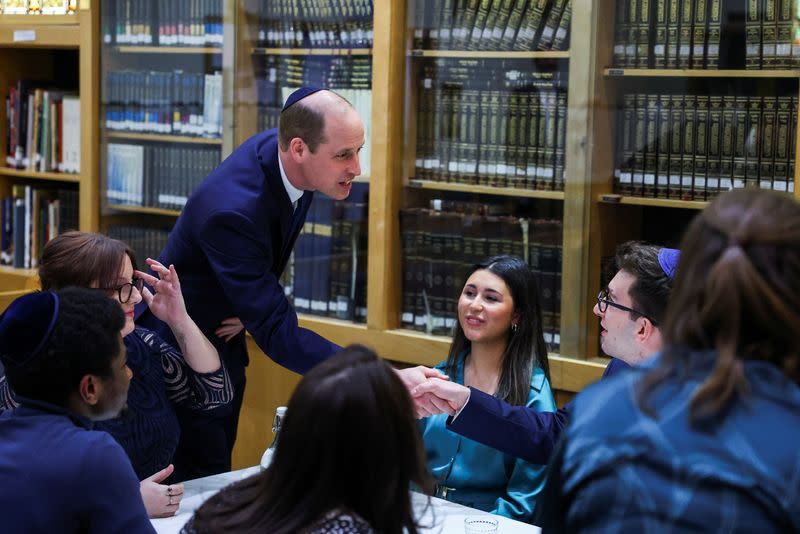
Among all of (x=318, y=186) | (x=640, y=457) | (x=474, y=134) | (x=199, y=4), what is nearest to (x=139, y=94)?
(x=199, y=4)

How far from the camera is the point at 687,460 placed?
1.06 metres

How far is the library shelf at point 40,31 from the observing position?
494cm

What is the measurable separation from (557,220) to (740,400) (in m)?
2.78

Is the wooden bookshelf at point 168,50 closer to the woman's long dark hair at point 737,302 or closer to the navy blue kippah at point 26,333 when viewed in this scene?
the navy blue kippah at point 26,333

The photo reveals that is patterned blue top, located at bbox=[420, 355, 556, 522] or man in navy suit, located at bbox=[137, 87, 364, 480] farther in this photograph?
man in navy suit, located at bbox=[137, 87, 364, 480]

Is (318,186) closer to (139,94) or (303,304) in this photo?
(303,304)

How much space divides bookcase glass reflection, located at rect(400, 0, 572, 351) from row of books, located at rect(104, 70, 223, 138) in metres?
1.00

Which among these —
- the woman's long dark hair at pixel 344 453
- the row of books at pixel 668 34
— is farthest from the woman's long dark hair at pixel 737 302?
the row of books at pixel 668 34

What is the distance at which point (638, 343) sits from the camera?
8.21 ft

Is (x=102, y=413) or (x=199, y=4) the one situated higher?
(x=199, y=4)

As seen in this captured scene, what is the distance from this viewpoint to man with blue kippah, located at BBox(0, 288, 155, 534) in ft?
5.32

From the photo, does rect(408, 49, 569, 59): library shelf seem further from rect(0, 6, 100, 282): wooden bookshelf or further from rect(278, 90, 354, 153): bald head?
rect(0, 6, 100, 282): wooden bookshelf

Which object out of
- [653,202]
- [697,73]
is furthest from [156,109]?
[697,73]

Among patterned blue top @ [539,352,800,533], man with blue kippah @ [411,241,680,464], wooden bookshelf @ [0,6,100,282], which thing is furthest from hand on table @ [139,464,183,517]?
wooden bookshelf @ [0,6,100,282]
